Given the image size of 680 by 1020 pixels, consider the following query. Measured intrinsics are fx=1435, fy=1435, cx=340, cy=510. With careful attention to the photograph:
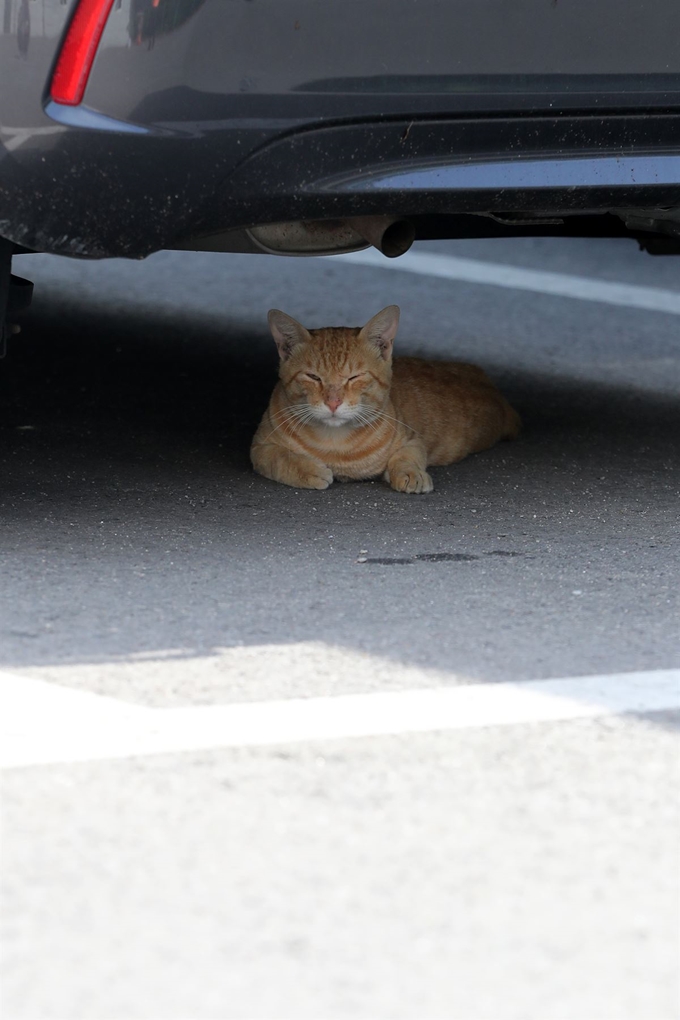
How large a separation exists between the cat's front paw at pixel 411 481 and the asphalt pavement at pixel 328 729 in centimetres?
4

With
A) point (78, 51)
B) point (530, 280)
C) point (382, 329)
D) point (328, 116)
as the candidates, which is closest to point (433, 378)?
point (382, 329)

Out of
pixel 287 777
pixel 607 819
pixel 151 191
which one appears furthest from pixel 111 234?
pixel 607 819

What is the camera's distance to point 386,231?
3693 millimetres

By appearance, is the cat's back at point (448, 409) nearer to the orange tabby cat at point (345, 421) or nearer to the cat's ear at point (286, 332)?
the orange tabby cat at point (345, 421)

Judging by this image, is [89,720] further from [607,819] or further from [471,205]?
[471,205]

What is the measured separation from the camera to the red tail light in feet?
9.86

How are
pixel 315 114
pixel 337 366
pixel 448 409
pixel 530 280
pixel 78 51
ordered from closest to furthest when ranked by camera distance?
pixel 78 51, pixel 315 114, pixel 337 366, pixel 448 409, pixel 530 280

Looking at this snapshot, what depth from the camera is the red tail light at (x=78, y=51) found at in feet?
9.86

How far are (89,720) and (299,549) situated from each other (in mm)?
1151

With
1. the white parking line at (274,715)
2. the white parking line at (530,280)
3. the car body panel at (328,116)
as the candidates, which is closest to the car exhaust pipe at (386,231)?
the car body panel at (328,116)

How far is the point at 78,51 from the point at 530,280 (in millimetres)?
5386

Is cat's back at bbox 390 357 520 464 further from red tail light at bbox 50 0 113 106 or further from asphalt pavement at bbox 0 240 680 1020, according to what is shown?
red tail light at bbox 50 0 113 106

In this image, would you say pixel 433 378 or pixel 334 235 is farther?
pixel 433 378

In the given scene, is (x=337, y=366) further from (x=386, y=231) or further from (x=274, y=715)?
(x=274, y=715)
